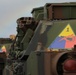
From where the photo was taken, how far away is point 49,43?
7969 mm

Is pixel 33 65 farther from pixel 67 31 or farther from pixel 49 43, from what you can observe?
pixel 67 31

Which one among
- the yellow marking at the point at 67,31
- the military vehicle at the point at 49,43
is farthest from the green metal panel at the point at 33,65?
the yellow marking at the point at 67,31

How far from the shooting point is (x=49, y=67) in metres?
5.91

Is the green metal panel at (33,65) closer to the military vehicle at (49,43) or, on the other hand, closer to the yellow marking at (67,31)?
the military vehicle at (49,43)

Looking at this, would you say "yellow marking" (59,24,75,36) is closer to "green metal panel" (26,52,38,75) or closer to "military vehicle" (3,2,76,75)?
"military vehicle" (3,2,76,75)

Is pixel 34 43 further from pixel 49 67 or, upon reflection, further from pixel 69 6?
pixel 49 67

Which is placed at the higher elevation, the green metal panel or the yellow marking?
the yellow marking

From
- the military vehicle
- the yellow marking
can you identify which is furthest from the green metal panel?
the yellow marking

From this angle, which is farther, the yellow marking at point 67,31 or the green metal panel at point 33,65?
the yellow marking at point 67,31

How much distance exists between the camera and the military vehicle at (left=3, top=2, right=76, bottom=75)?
5.70 meters

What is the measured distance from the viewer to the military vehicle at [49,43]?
5702mm

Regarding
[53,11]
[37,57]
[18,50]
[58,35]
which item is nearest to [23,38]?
[18,50]

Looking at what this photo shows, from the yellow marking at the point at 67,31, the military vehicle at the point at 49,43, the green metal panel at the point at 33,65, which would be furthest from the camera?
the yellow marking at the point at 67,31

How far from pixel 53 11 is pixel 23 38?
1.46 metres
